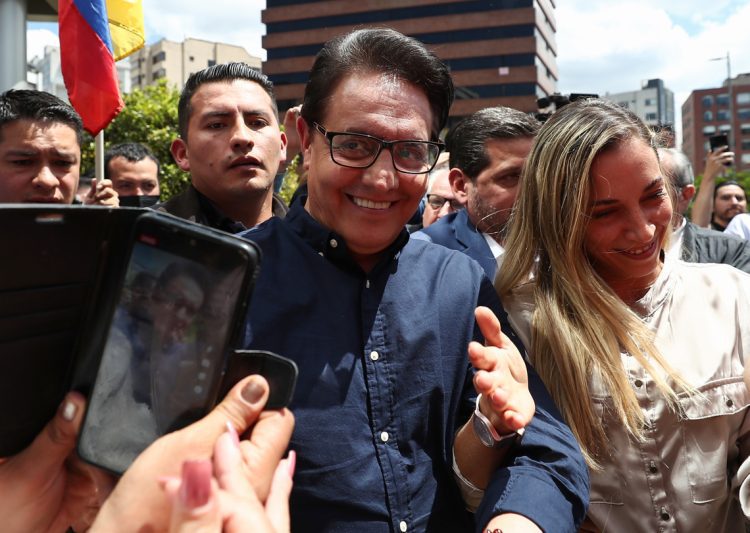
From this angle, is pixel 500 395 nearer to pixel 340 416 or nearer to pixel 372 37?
pixel 340 416

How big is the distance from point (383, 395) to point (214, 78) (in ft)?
7.35

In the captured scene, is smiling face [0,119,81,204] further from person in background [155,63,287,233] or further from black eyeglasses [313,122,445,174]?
black eyeglasses [313,122,445,174]

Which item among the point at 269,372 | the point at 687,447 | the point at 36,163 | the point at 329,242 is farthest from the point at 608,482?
the point at 36,163

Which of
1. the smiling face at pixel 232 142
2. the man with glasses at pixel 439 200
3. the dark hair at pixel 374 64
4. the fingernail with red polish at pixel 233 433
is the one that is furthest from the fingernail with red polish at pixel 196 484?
the man with glasses at pixel 439 200

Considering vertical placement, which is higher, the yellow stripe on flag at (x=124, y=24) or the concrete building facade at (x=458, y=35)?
the concrete building facade at (x=458, y=35)

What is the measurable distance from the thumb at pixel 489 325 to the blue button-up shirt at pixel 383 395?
0.67 ft

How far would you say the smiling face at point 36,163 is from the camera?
3258mm

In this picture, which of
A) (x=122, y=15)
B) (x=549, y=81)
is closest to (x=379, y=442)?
(x=122, y=15)

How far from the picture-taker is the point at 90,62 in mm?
4160

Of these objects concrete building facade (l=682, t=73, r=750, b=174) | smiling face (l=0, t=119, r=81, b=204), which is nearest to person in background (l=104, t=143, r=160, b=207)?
smiling face (l=0, t=119, r=81, b=204)

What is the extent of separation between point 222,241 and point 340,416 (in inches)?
26.4

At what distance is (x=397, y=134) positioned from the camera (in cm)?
173

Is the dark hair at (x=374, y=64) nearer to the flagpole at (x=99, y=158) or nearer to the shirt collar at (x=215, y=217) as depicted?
the shirt collar at (x=215, y=217)

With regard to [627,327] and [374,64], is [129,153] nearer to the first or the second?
[374,64]
